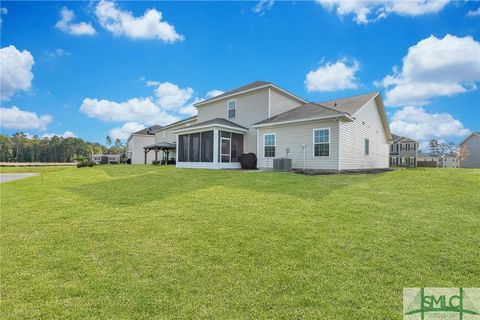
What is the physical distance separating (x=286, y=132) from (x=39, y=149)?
294ft

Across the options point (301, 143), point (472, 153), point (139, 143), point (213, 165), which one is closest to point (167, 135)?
point (139, 143)

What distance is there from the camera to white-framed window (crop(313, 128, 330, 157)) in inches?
513

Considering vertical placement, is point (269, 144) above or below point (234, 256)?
above

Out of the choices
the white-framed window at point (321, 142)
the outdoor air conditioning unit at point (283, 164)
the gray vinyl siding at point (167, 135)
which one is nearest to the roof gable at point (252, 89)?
the white-framed window at point (321, 142)

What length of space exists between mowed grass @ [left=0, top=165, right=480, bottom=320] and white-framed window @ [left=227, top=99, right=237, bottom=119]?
1368cm

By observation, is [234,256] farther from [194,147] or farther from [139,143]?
[139,143]

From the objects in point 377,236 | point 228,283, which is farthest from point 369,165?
point 228,283

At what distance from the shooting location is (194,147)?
17.8m

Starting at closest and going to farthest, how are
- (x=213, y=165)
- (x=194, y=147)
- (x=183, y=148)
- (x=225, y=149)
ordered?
(x=213, y=165) → (x=225, y=149) → (x=194, y=147) → (x=183, y=148)

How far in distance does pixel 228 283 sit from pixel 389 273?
6.27 ft

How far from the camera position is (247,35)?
58.9ft

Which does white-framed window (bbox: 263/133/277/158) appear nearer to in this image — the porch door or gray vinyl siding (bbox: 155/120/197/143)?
the porch door

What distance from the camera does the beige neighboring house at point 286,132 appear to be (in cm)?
1316

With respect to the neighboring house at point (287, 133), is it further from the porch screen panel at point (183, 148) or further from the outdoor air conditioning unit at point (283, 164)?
the outdoor air conditioning unit at point (283, 164)
